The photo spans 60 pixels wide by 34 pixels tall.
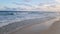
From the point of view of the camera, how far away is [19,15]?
1181 mm

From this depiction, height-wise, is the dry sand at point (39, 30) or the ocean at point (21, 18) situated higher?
the ocean at point (21, 18)

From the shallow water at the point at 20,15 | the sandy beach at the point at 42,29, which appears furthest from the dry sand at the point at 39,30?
the shallow water at the point at 20,15

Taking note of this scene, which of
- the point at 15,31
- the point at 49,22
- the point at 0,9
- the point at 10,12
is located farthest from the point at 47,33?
the point at 0,9

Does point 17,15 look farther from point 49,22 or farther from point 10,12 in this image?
point 49,22

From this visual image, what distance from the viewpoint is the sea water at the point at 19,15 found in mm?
1125

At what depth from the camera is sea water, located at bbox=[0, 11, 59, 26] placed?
112 centimetres

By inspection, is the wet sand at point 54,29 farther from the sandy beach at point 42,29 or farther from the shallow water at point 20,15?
Result: the shallow water at point 20,15

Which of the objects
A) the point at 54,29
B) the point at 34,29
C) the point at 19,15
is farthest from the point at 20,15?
the point at 54,29

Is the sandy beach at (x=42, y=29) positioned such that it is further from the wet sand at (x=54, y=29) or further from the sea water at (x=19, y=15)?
the sea water at (x=19, y=15)

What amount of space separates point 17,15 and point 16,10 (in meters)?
0.06

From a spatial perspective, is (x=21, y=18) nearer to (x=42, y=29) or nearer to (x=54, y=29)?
(x=42, y=29)

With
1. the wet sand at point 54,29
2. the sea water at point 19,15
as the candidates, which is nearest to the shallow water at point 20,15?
the sea water at point 19,15

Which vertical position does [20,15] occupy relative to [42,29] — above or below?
above

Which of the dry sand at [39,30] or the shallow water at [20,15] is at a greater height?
the shallow water at [20,15]
